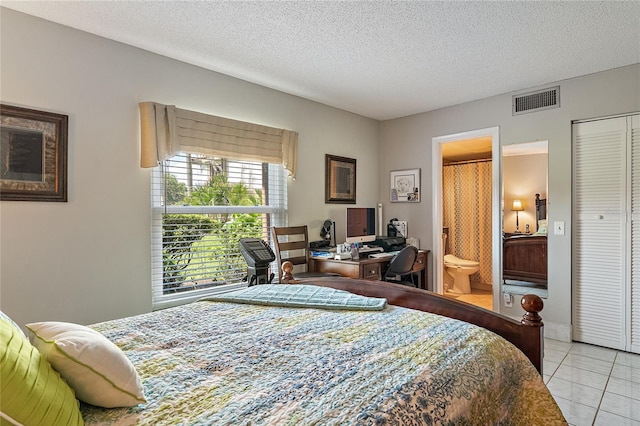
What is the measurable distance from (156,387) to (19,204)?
1805 millimetres

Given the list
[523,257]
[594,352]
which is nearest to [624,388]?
[594,352]

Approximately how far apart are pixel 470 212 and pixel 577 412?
11.8ft

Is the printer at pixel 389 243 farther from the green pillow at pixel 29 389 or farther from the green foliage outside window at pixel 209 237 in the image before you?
the green pillow at pixel 29 389

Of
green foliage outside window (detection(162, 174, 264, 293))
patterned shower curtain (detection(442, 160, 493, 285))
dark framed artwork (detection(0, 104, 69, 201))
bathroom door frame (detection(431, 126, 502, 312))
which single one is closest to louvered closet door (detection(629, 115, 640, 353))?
bathroom door frame (detection(431, 126, 502, 312))

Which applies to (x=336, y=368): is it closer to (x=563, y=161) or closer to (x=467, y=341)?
(x=467, y=341)

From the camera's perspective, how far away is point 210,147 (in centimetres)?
294

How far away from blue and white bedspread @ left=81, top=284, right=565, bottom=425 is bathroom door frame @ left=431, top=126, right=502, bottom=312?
2434mm

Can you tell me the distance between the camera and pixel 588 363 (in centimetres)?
282

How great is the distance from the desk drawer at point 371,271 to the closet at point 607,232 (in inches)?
71.1

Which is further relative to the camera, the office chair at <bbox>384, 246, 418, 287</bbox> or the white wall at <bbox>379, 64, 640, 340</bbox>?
the office chair at <bbox>384, 246, 418, 287</bbox>

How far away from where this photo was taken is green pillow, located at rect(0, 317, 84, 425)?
27.9 inches

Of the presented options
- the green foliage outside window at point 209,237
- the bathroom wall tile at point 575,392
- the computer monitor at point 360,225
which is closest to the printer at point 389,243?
the computer monitor at point 360,225

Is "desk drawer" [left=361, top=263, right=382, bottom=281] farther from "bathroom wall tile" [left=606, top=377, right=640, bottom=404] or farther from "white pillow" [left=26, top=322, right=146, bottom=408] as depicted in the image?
"white pillow" [left=26, top=322, right=146, bottom=408]

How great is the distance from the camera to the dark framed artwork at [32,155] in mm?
2080
